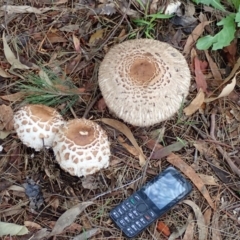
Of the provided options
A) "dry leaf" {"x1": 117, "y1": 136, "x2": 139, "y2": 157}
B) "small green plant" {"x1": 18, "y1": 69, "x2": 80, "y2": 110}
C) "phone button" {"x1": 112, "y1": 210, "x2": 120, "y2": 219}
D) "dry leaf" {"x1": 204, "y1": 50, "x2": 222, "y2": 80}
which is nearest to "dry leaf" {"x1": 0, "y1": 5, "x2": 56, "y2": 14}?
"small green plant" {"x1": 18, "y1": 69, "x2": 80, "y2": 110}

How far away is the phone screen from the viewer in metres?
2.43

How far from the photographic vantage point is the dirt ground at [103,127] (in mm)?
2436

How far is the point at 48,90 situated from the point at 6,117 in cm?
25

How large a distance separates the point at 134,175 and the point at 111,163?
0.42 ft

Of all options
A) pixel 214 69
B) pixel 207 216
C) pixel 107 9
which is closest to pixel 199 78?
pixel 214 69

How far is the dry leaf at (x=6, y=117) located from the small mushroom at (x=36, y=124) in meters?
0.14

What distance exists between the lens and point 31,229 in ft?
7.79

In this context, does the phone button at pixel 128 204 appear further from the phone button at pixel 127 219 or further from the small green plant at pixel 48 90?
the small green plant at pixel 48 90

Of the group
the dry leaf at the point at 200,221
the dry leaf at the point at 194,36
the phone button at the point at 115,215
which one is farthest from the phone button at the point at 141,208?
the dry leaf at the point at 194,36

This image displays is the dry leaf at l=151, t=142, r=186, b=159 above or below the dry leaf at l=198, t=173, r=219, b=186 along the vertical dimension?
above

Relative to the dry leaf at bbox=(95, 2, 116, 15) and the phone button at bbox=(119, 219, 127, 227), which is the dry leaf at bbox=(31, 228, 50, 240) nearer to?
the phone button at bbox=(119, 219, 127, 227)

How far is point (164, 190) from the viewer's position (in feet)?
8.03

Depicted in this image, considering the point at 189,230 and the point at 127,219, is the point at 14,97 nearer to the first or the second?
the point at 127,219

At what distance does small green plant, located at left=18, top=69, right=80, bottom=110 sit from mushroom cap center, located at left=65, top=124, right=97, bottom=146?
1.02 ft
